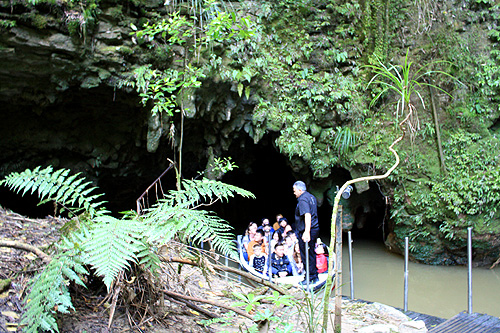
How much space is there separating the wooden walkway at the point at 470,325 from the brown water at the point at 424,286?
1.49 m

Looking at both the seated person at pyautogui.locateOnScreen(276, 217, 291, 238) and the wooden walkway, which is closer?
the wooden walkway

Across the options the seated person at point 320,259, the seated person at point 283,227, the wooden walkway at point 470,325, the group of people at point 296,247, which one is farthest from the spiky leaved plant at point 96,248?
the seated person at point 283,227

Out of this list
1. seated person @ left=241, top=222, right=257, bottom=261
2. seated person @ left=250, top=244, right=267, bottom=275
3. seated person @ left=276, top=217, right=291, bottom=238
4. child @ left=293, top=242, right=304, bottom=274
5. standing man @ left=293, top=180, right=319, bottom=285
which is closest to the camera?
standing man @ left=293, top=180, right=319, bottom=285

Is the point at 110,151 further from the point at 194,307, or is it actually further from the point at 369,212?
the point at 194,307

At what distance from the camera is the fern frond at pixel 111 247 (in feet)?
4.56

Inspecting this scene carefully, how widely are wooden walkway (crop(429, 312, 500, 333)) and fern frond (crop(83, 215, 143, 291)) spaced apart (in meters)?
2.55

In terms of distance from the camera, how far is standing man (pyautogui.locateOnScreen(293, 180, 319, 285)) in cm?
479

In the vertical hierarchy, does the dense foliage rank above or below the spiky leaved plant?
above

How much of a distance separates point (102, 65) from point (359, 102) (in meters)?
4.51

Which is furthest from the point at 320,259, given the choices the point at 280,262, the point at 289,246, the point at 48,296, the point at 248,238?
the point at 48,296

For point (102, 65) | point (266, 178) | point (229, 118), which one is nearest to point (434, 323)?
point (229, 118)

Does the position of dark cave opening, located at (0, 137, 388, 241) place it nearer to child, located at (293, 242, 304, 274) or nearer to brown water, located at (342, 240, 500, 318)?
brown water, located at (342, 240, 500, 318)

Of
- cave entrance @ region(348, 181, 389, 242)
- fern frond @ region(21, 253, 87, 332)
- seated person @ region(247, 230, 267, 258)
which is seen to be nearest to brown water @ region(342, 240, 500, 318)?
cave entrance @ region(348, 181, 389, 242)

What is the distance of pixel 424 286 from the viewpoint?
5.68 m
